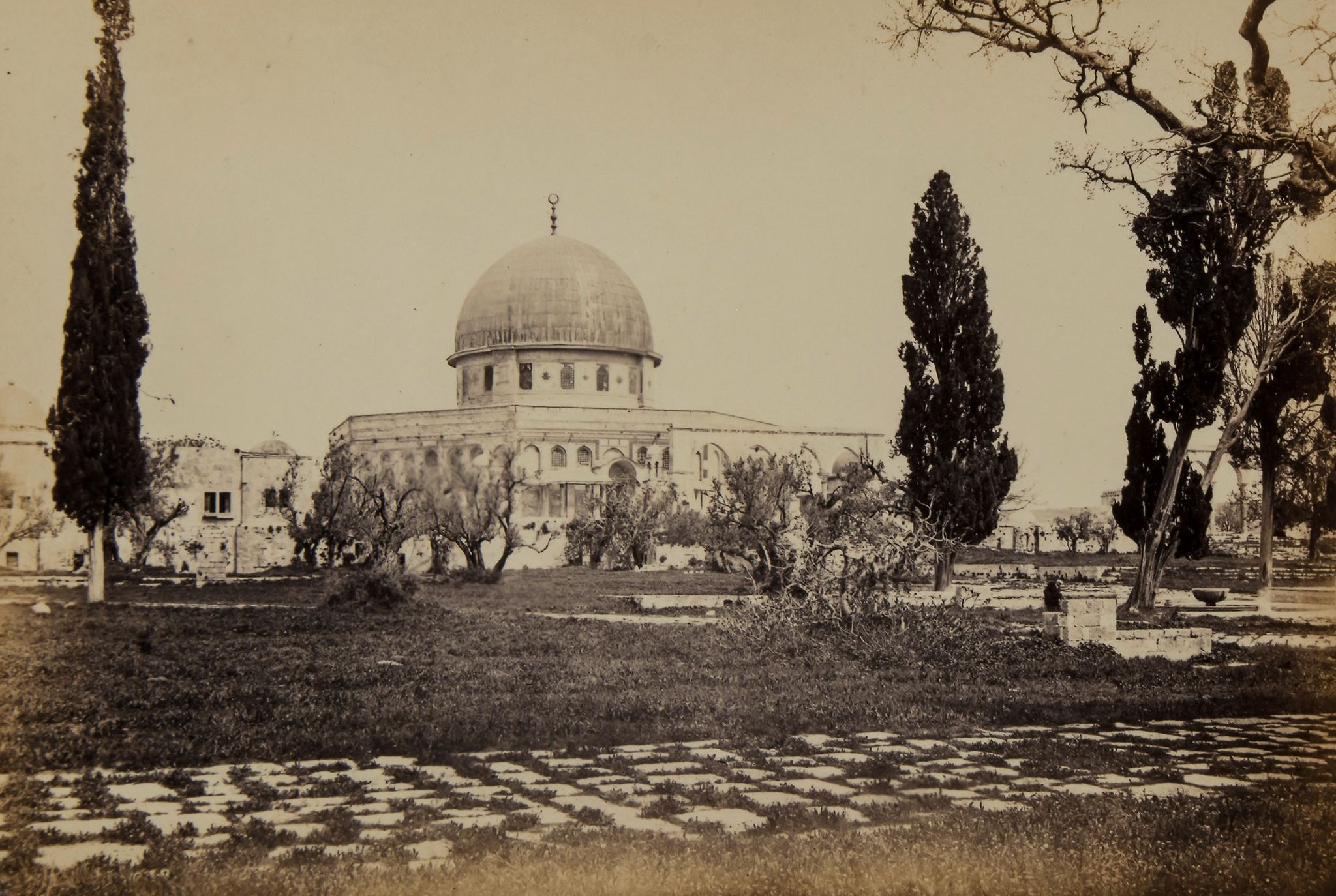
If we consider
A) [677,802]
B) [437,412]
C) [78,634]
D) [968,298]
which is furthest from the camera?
[437,412]

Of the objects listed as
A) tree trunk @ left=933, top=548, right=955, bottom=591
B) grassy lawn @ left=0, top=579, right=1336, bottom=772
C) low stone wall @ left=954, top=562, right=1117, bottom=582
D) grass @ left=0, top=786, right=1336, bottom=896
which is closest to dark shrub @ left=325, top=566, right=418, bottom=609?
grassy lawn @ left=0, top=579, right=1336, bottom=772

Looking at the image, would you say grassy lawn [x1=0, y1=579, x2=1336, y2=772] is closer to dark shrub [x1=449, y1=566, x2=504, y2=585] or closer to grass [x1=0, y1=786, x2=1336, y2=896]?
grass [x1=0, y1=786, x2=1336, y2=896]

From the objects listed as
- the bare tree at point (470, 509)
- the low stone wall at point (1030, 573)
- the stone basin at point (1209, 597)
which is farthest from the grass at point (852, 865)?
the bare tree at point (470, 509)

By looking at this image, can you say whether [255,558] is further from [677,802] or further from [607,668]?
[677,802]

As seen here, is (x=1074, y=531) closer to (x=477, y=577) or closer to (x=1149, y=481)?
(x=477, y=577)


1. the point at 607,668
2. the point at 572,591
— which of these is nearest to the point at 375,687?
the point at 607,668

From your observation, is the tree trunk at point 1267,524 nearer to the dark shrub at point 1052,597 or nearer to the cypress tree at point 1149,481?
the cypress tree at point 1149,481

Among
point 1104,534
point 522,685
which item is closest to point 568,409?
point 1104,534
